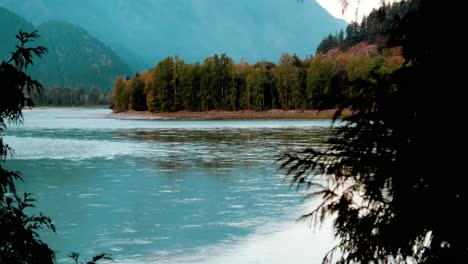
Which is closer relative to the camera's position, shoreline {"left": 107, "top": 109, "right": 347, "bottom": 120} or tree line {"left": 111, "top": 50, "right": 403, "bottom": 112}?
shoreline {"left": 107, "top": 109, "right": 347, "bottom": 120}

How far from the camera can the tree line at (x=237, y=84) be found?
128m

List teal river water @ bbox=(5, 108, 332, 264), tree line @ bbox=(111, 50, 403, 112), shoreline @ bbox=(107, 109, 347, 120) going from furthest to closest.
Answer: tree line @ bbox=(111, 50, 403, 112) < shoreline @ bbox=(107, 109, 347, 120) < teal river water @ bbox=(5, 108, 332, 264)

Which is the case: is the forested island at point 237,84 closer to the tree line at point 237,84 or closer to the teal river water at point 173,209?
the tree line at point 237,84

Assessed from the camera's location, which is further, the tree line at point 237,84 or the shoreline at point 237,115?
the tree line at point 237,84

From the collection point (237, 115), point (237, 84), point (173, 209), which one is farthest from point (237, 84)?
point (173, 209)

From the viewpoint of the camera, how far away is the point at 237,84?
137m

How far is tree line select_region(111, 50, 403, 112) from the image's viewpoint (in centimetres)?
12800

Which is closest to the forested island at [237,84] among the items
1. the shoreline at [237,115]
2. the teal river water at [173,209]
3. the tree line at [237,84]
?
the tree line at [237,84]

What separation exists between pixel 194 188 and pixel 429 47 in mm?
20333

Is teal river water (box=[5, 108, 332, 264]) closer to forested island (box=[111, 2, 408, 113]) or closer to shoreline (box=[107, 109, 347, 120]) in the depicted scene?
shoreline (box=[107, 109, 347, 120])

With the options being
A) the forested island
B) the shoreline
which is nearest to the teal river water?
the shoreline

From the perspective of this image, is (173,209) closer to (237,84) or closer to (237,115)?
(237,115)

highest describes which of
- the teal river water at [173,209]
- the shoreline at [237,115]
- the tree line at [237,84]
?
the tree line at [237,84]

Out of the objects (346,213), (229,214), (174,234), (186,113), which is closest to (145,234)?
(174,234)
